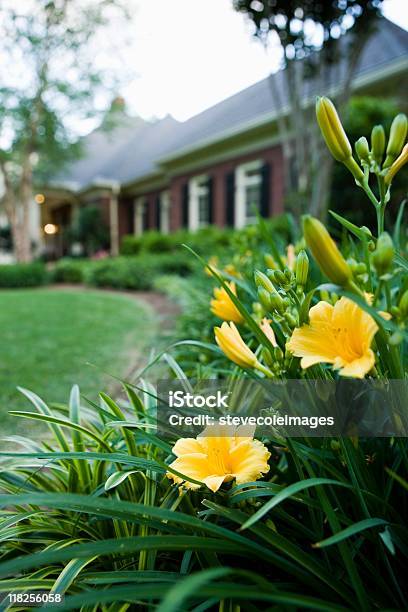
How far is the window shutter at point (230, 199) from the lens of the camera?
1088cm

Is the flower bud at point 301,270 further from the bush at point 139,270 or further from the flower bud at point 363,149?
the bush at point 139,270

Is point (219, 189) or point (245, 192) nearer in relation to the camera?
point (245, 192)

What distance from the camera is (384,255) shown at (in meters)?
0.46

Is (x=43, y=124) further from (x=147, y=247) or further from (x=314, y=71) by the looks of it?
(x=314, y=71)

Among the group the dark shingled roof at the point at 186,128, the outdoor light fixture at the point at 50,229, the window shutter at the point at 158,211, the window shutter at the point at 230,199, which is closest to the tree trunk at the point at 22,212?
the dark shingled roof at the point at 186,128

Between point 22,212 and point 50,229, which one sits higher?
point 50,229

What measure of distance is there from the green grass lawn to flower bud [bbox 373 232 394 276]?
1.87m

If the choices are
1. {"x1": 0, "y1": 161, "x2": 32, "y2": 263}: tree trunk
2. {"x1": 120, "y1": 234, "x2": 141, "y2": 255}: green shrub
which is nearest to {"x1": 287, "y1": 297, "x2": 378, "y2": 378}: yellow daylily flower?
{"x1": 120, "y1": 234, "x2": 141, "y2": 255}: green shrub

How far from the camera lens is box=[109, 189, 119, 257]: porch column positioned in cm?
1716

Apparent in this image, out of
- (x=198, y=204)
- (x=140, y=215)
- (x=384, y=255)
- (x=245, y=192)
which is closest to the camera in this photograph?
(x=384, y=255)

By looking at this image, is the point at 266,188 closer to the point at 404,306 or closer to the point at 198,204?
the point at 198,204

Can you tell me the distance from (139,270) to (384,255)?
8.69 meters

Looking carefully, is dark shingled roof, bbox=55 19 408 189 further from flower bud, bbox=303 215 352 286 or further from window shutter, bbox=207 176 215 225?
flower bud, bbox=303 215 352 286

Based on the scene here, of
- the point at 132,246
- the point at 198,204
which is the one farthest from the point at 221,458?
the point at 198,204
